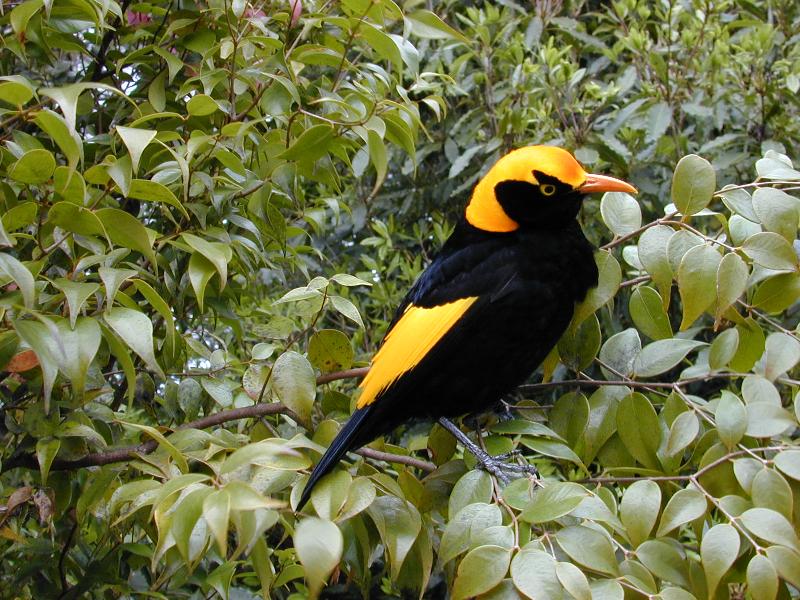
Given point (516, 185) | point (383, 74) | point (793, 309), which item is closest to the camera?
point (383, 74)

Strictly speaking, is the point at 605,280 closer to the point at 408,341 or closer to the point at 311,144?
the point at 408,341

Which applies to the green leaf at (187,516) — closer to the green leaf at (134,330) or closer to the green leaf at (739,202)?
the green leaf at (134,330)

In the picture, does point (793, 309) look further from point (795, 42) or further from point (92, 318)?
point (92, 318)

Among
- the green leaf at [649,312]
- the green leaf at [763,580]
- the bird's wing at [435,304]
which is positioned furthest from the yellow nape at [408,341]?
the green leaf at [763,580]

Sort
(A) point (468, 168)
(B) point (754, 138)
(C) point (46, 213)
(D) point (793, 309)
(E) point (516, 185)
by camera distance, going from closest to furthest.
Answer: (C) point (46, 213), (E) point (516, 185), (D) point (793, 309), (B) point (754, 138), (A) point (468, 168)

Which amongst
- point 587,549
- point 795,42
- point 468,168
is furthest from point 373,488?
point 795,42

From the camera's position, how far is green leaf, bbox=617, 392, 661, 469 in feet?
4.54

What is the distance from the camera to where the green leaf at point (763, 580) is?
3.38 feet

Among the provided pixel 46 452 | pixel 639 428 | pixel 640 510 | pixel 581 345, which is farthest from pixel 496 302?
pixel 46 452

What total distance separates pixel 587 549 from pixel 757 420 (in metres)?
0.30

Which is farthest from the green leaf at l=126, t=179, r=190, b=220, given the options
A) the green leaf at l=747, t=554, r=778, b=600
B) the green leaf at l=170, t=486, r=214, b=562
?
the green leaf at l=747, t=554, r=778, b=600

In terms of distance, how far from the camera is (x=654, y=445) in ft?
4.55

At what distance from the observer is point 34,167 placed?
120cm

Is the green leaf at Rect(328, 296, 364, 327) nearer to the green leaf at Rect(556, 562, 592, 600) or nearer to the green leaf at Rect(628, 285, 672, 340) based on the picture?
the green leaf at Rect(628, 285, 672, 340)
